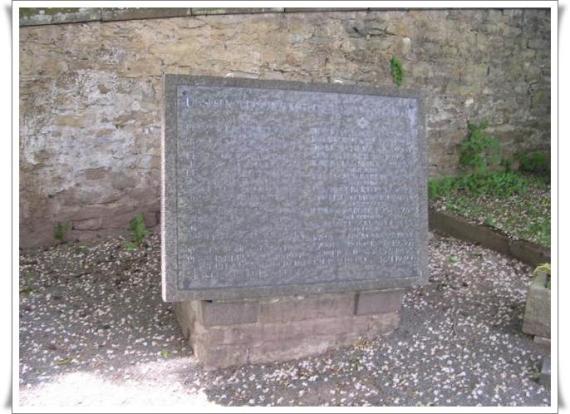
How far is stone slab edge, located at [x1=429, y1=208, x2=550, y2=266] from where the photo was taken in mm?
4719

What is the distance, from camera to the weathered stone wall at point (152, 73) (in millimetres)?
5035

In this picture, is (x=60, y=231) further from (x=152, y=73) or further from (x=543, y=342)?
(x=543, y=342)

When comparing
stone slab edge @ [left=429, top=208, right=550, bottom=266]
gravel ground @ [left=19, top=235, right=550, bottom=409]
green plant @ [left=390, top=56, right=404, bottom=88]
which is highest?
green plant @ [left=390, top=56, right=404, bottom=88]

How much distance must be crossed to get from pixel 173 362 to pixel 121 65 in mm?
3025

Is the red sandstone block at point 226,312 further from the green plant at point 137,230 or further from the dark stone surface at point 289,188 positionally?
the green plant at point 137,230

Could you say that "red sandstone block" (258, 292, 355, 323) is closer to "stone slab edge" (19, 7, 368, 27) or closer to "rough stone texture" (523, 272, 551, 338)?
"rough stone texture" (523, 272, 551, 338)

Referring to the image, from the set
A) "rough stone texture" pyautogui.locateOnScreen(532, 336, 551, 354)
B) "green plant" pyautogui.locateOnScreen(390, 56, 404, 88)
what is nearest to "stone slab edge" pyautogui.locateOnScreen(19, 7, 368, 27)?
"green plant" pyautogui.locateOnScreen(390, 56, 404, 88)

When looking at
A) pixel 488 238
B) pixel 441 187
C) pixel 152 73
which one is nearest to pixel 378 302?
pixel 488 238

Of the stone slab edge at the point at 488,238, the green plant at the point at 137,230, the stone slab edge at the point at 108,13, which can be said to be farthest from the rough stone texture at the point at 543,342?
the stone slab edge at the point at 108,13

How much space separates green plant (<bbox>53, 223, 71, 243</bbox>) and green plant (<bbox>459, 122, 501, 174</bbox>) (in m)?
4.50

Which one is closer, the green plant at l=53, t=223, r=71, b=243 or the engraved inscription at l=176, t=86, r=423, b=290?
the engraved inscription at l=176, t=86, r=423, b=290

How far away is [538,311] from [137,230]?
3.55 meters

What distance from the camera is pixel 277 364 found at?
3324mm

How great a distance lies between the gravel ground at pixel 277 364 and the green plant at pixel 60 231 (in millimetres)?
713
